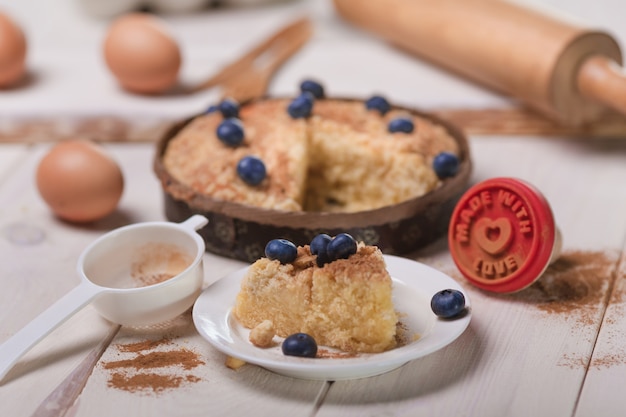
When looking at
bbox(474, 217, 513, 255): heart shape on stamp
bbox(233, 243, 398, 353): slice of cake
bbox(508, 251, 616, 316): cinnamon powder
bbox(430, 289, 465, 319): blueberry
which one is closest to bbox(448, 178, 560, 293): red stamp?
bbox(474, 217, 513, 255): heart shape on stamp

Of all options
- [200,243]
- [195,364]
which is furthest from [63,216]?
[195,364]

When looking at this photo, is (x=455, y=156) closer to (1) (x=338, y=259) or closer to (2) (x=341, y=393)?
(1) (x=338, y=259)

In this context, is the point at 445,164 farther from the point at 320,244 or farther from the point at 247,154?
the point at 320,244

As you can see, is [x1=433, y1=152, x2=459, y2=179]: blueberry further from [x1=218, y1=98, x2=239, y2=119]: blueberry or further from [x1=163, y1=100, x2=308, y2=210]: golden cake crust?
[x1=218, y1=98, x2=239, y2=119]: blueberry

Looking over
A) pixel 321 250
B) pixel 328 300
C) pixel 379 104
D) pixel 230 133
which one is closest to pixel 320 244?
pixel 321 250

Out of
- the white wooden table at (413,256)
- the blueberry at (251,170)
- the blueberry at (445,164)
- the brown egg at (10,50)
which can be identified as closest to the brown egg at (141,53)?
the white wooden table at (413,256)

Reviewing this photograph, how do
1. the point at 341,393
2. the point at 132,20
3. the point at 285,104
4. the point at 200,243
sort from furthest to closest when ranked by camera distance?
the point at 132,20 < the point at 285,104 < the point at 200,243 < the point at 341,393
